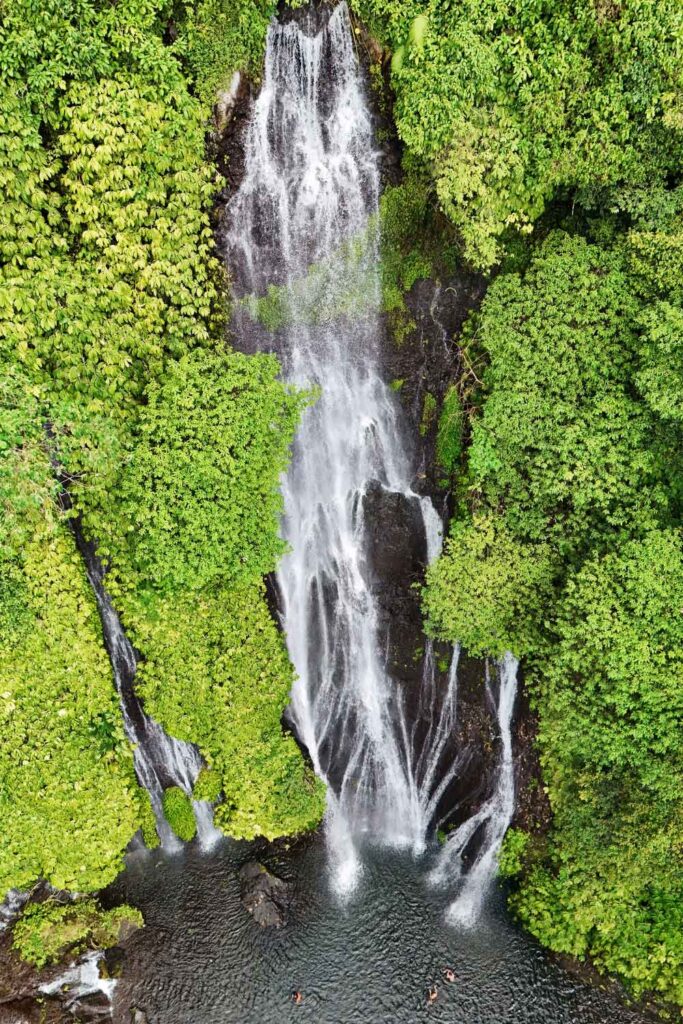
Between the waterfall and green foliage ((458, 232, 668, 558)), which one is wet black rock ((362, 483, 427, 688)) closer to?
the waterfall

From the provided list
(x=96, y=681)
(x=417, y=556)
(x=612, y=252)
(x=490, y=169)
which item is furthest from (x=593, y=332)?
(x=96, y=681)

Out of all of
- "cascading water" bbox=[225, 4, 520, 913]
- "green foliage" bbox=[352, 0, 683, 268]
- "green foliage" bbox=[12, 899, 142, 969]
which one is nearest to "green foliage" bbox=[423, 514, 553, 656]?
"cascading water" bbox=[225, 4, 520, 913]

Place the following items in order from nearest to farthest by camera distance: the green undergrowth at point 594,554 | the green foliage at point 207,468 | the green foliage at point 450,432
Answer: the green undergrowth at point 594,554
the green foliage at point 207,468
the green foliage at point 450,432

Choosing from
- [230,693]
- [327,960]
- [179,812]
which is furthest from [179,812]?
[327,960]

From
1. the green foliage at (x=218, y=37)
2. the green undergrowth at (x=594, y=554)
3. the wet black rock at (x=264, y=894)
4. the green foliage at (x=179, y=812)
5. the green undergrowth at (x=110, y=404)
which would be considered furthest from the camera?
the green foliage at (x=179, y=812)

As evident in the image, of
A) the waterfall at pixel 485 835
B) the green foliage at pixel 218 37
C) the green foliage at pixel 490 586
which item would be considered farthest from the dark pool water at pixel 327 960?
the green foliage at pixel 218 37

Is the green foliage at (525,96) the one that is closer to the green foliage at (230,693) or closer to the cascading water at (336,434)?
the cascading water at (336,434)
